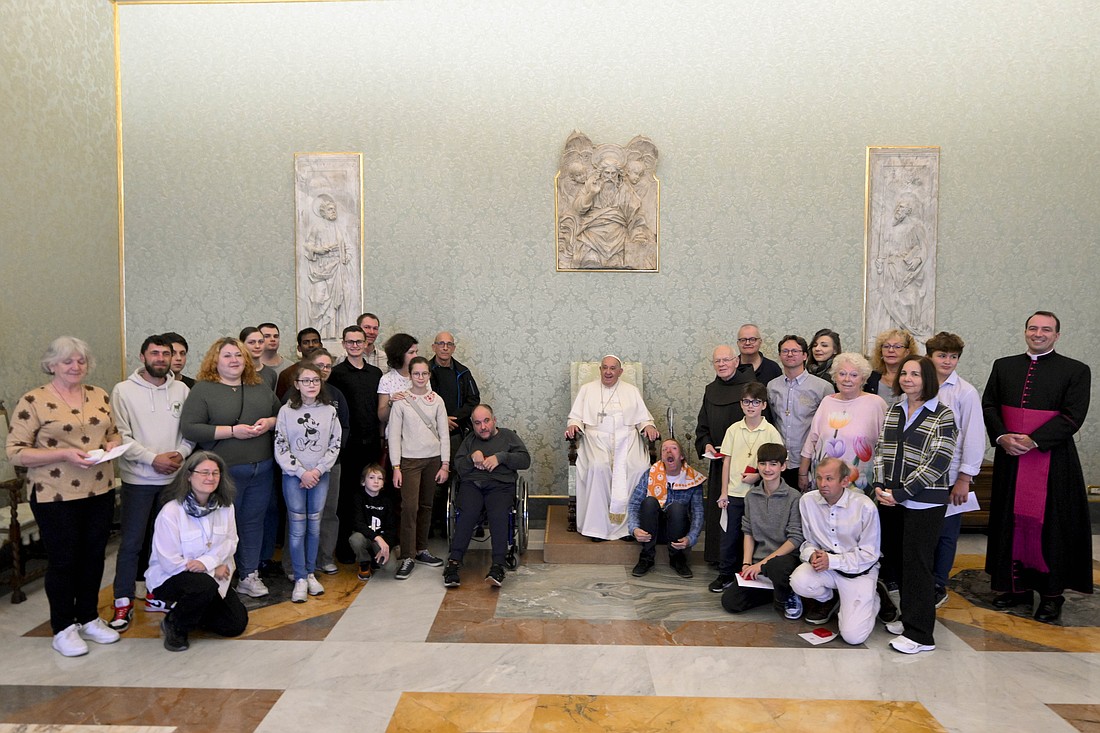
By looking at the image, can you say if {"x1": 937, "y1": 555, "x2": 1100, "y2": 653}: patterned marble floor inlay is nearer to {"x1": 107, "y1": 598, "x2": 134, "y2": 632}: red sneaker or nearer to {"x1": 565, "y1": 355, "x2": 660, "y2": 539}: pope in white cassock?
{"x1": 565, "y1": 355, "x2": 660, "y2": 539}: pope in white cassock

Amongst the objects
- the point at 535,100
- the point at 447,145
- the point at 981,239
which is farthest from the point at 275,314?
the point at 981,239

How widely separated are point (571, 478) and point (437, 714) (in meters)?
2.72

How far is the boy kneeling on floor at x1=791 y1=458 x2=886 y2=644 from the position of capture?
374 cm

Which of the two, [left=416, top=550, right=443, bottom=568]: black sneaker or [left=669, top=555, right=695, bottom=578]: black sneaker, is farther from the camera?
[left=416, top=550, right=443, bottom=568]: black sneaker

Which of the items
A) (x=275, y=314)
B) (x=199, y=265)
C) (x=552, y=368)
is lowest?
(x=552, y=368)

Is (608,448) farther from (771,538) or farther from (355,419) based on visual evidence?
(355,419)

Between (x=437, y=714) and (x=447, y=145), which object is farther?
(x=447, y=145)

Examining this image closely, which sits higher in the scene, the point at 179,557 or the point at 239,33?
the point at 239,33

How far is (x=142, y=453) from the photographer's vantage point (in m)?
3.86

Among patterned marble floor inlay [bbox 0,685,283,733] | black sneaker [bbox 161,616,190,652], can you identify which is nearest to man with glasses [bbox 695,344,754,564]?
patterned marble floor inlay [bbox 0,685,283,733]

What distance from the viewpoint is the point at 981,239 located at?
6344 mm

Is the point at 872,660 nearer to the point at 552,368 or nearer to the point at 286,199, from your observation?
the point at 552,368

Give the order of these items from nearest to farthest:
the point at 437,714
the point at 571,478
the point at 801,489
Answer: the point at 437,714 → the point at 801,489 → the point at 571,478

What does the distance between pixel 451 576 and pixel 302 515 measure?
38.8 inches
